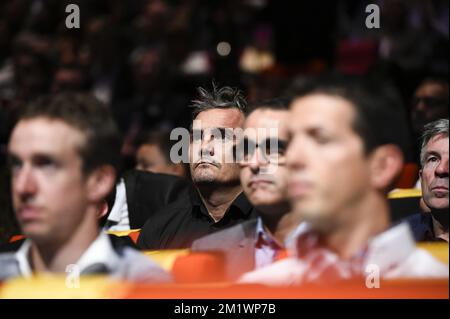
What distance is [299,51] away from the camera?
6.05 meters

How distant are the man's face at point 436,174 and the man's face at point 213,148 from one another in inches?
25.6

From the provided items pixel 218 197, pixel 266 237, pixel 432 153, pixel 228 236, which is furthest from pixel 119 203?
pixel 432 153

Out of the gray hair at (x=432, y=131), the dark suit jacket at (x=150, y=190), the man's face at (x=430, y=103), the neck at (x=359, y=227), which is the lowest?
the neck at (x=359, y=227)

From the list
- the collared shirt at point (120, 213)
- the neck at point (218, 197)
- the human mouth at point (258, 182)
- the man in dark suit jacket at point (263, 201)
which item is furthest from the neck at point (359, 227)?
the collared shirt at point (120, 213)

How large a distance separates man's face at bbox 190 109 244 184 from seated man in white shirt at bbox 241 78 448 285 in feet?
2.42

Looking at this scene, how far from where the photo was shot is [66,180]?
2309mm

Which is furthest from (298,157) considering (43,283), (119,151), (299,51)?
(299,51)

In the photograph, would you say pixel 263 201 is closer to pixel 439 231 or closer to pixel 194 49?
pixel 439 231

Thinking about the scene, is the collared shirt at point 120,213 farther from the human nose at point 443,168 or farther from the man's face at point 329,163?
the man's face at point 329,163

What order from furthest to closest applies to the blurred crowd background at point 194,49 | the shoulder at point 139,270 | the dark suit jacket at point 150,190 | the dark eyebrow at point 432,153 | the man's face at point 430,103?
the blurred crowd background at point 194,49 → the man's face at point 430,103 → the dark suit jacket at point 150,190 → the dark eyebrow at point 432,153 → the shoulder at point 139,270

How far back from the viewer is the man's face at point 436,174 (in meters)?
2.82

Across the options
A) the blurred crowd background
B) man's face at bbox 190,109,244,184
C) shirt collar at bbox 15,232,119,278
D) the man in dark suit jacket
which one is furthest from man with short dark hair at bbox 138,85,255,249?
the blurred crowd background

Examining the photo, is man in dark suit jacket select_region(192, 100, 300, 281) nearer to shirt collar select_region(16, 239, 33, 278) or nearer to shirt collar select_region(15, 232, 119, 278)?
shirt collar select_region(15, 232, 119, 278)

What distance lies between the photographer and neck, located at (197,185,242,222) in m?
3.31
